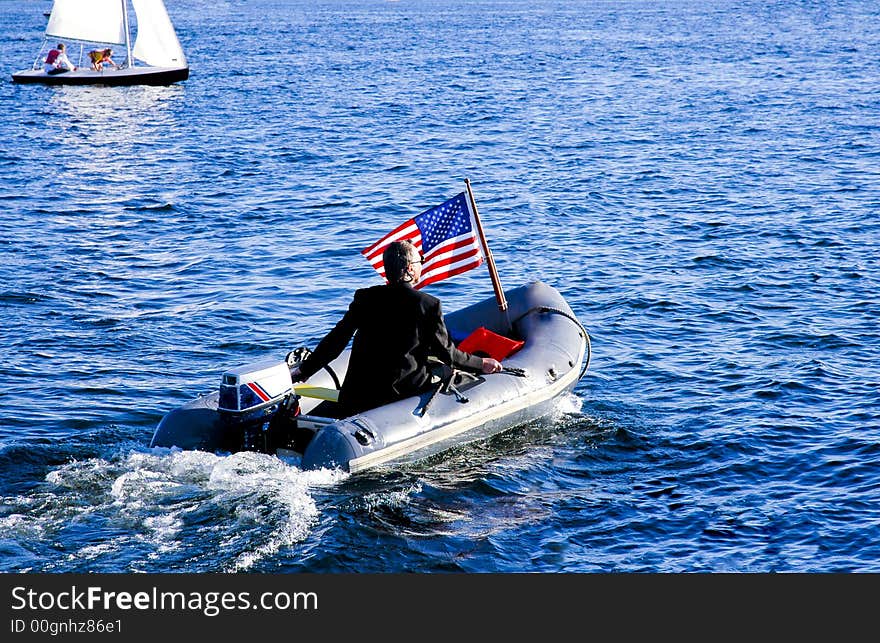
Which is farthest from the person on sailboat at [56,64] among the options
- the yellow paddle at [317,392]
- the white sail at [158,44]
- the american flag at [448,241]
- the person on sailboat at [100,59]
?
the yellow paddle at [317,392]

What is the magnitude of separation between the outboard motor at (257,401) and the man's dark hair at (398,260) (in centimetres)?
108

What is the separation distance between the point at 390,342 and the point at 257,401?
3.58 ft

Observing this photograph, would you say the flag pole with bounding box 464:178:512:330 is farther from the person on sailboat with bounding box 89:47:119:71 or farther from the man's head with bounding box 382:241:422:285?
the person on sailboat with bounding box 89:47:119:71

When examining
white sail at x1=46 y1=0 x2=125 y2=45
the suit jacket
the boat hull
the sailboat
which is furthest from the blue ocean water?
white sail at x1=46 y1=0 x2=125 y2=45

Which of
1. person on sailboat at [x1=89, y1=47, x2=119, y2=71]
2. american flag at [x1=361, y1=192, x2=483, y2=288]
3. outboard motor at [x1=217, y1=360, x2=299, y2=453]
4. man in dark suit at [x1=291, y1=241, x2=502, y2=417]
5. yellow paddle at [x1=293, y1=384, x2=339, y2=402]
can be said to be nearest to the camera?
outboard motor at [x1=217, y1=360, x2=299, y2=453]

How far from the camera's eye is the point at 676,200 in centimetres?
1975

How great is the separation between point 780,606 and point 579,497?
221 centimetres

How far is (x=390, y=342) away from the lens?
8547 millimetres

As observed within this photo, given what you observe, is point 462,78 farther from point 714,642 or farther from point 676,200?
point 714,642

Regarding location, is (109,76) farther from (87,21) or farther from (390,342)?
(390,342)

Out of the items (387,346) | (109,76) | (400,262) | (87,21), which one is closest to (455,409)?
(387,346)

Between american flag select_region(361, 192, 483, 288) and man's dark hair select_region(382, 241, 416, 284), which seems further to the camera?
american flag select_region(361, 192, 483, 288)

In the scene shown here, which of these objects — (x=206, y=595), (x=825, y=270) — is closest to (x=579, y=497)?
(x=206, y=595)

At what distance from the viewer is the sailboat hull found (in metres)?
37.6
